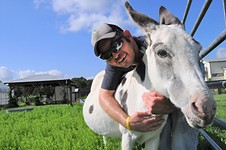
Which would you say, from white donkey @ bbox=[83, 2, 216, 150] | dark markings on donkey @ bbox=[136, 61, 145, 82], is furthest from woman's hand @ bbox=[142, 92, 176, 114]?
dark markings on donkey @ bbox=[136, 61, 145, 82]

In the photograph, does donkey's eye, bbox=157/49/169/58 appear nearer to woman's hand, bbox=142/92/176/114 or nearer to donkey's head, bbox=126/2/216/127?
donkey's head, bbox=126/2/216/127

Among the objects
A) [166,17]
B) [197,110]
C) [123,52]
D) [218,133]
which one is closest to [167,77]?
[197,110]

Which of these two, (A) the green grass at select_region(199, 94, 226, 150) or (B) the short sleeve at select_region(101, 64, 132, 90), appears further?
(A) the green grass at select_region(199, 94, 226, 150)

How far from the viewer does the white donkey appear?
4.66 ft

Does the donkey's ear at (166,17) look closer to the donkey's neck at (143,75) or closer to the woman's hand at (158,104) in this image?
the donkey's neck at (143,75)

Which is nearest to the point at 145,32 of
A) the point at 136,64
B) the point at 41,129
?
the point at 136,64

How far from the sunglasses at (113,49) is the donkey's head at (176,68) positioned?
19cm

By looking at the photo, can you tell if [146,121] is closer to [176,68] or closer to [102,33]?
[176,68]

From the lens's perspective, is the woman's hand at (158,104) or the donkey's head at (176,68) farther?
the woman's hand at (158,104)

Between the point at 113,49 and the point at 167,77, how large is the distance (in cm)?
50

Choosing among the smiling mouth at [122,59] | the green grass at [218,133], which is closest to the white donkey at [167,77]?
the smiling mouth at [122,59]

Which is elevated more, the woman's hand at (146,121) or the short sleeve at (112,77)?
the short sleeve at (112,77)

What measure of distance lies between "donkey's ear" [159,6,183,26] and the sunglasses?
0.31 meters

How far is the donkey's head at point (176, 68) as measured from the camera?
1.40m
